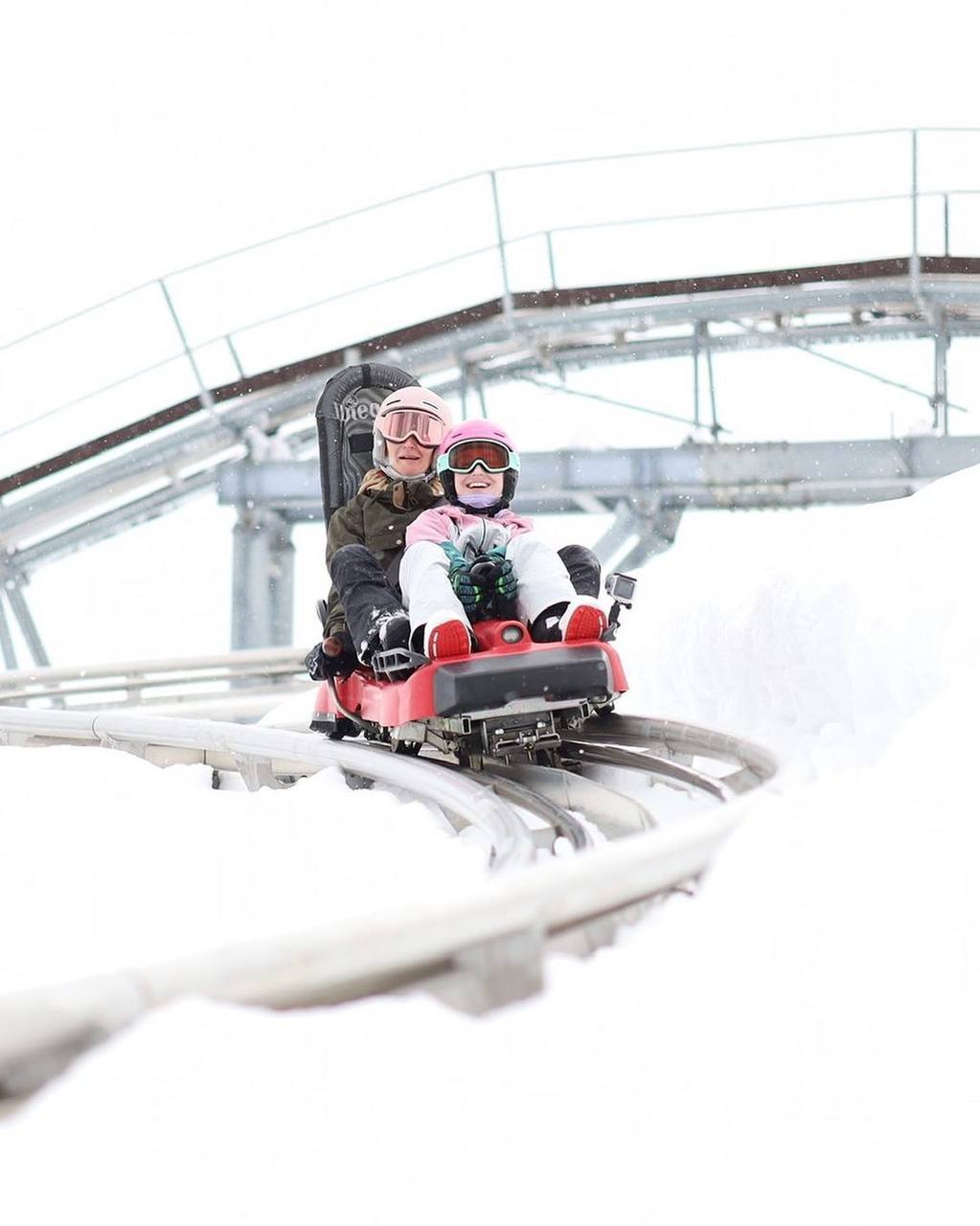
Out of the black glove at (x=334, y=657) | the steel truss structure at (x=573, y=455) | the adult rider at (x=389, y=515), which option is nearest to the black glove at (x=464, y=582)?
the adult rider at (x=389, y=515)

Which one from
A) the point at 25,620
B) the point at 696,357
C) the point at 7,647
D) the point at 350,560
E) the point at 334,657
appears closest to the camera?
the point at 350,560

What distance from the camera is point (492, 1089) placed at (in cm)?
120

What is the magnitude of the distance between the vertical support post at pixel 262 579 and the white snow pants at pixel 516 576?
19.7ft

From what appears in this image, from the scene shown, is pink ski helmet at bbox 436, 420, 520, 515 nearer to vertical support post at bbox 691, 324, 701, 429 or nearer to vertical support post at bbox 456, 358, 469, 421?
vertical support post at bbox 691, 324, 701, 429

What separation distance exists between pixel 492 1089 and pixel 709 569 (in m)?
3.97

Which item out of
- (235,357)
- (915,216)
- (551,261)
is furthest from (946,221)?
(235,357)

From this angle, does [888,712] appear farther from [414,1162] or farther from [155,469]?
[155,469]

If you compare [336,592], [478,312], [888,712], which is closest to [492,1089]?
[888,712]

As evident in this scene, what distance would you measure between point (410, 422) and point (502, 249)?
5265mm

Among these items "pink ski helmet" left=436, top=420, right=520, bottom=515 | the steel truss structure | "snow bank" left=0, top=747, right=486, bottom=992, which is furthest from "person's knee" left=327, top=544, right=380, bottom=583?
the steel truss structure

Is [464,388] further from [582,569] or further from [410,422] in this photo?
[582,569]

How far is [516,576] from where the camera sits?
3615 mm

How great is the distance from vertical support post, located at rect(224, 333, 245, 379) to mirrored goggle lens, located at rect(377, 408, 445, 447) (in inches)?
216

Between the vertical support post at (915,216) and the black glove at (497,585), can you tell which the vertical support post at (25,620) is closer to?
the black glove at (497,585)
